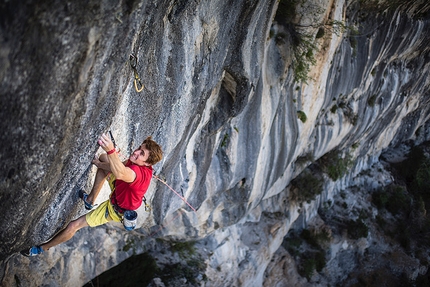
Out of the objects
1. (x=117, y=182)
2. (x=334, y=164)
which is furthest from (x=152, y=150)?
(x=334, y=164)

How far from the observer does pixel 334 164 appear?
16844 mm

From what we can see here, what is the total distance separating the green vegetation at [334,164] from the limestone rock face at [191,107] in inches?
32.3

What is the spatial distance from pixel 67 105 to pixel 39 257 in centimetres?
572

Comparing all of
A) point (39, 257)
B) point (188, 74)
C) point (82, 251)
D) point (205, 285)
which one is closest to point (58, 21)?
point (188, 74)

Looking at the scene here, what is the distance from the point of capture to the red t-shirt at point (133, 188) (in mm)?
3879

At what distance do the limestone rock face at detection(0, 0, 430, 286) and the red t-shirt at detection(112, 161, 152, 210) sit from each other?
48 centimetres

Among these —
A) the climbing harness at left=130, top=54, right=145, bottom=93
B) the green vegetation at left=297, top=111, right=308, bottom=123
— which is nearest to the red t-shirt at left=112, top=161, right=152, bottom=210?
the climbing harness at left=130, top=54, right=145, bottom=93

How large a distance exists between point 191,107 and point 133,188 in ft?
7.01

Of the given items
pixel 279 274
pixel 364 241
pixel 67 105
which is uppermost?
pixel 67 105

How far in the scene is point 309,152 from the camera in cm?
1282

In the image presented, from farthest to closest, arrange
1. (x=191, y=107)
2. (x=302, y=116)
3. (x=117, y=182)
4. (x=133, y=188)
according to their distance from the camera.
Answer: (x=302, y=116) → (x=191, y=107) → (x=117, y=182) → (x=133, y=188)

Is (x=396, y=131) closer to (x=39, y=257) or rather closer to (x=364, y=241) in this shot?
(x=364, y=241)

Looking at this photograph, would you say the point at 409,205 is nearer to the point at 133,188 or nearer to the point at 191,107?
the point at 191,107

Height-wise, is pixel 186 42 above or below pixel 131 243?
above
